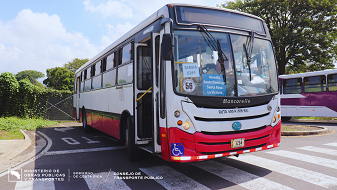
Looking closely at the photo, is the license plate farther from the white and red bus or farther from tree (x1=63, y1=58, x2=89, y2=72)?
tree (x1=63, y1=58, x2=89, y2=72)

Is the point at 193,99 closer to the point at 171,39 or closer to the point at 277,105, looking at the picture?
the point at 171,39

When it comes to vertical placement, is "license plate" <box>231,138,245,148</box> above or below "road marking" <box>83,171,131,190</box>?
above

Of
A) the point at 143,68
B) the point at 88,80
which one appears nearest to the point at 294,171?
the point at 143,68

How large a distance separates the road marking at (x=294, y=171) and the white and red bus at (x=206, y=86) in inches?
26.6

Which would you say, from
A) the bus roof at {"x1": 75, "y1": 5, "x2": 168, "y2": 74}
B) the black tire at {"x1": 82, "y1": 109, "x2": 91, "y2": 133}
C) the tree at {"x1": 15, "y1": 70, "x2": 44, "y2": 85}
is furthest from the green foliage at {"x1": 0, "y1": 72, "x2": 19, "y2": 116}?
the tree at {"x1": 15, "y1": 70, "x2": 44, "y2": 85}

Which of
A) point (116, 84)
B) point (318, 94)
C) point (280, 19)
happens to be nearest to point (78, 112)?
point (116, 84)

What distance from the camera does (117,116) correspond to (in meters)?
7.31

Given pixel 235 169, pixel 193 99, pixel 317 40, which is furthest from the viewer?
pixel 317 40

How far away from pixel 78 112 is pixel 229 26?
11102mm

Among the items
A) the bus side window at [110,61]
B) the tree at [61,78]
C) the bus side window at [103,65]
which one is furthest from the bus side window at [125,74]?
the tree at [61,78]

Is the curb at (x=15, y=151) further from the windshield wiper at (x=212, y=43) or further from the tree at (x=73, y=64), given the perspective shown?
the tree at (x=73, y=64)

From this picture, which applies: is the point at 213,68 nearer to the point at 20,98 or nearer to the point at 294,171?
the point at 294,171

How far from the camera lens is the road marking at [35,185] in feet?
15.0

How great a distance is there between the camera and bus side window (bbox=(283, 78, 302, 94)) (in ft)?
55.4
